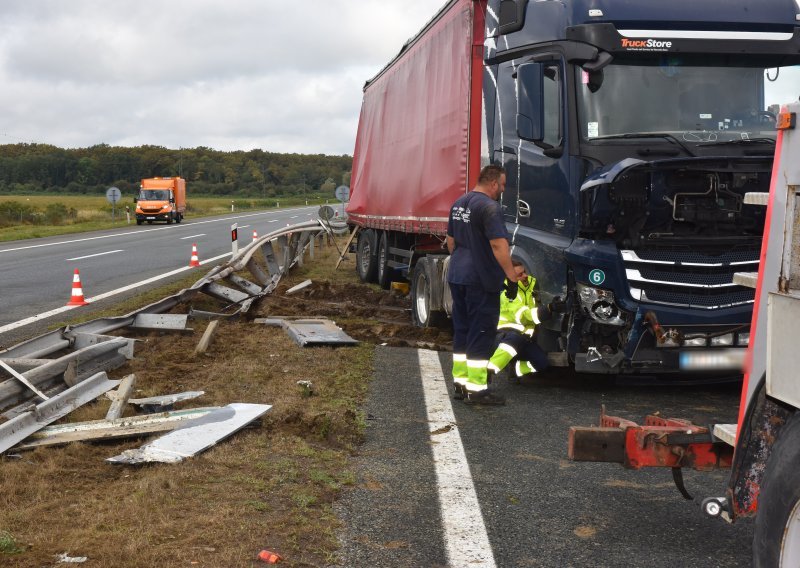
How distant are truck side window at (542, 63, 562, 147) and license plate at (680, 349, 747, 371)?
186 cm

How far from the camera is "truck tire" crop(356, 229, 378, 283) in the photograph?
593 inches

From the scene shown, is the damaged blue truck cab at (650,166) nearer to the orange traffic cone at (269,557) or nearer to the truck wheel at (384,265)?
the orange traffic cone at (269,557)

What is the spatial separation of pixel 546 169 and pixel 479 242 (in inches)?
35.9

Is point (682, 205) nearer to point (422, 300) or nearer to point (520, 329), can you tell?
point (520, 329)

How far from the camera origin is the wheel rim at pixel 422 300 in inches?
396

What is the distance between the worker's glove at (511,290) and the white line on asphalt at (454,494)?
0.92 m

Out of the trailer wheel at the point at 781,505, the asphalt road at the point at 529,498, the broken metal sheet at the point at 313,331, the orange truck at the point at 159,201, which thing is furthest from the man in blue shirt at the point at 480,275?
the orange truck at the point at 159,201

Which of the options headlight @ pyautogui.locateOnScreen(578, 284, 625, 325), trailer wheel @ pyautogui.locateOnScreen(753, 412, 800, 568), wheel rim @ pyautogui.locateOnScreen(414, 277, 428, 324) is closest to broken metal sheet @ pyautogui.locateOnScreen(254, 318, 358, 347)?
wheel rim @ pyautogui.locateOnScreen(414, 277, 428, 324)

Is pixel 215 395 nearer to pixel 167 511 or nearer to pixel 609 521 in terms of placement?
pixel 167 511

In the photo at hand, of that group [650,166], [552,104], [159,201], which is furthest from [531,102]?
[159,201]

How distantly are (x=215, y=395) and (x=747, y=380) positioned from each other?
4.25m

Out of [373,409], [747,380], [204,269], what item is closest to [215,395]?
[373,409]

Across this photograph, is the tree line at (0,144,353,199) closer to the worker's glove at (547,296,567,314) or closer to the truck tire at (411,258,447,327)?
the truck tire at (411,258,447,327)

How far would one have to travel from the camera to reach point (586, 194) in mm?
6426
